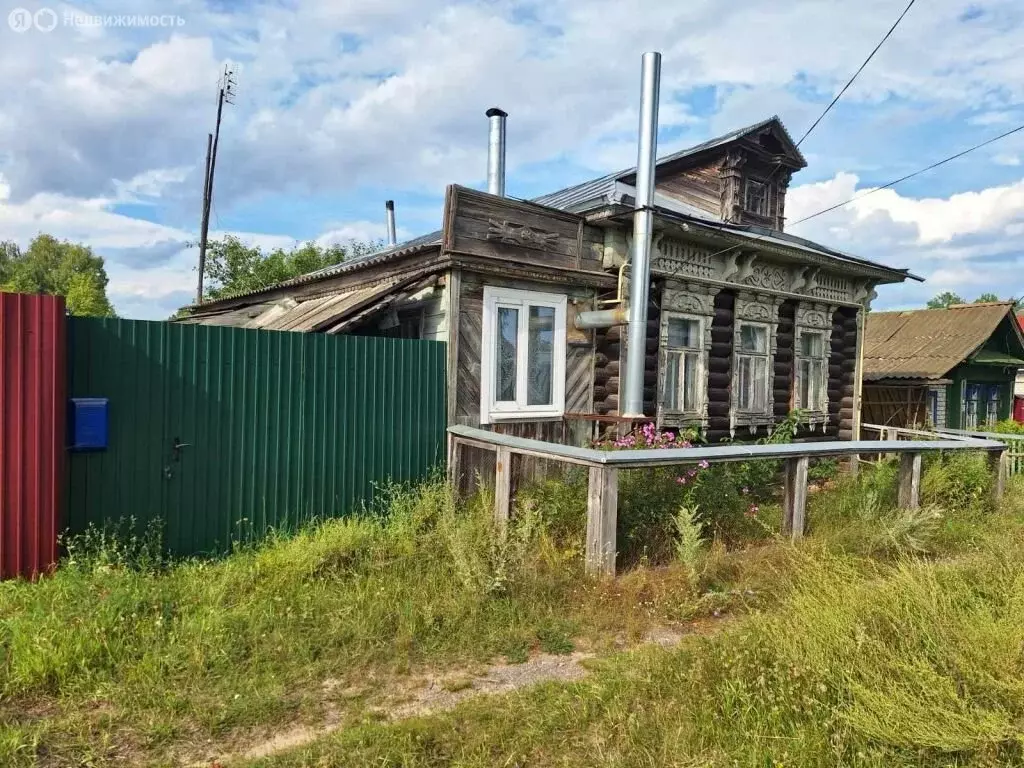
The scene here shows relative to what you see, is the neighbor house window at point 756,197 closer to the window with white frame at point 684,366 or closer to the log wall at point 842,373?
the log wall at point 842,373

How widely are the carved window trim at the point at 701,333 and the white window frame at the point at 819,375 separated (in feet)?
7.58

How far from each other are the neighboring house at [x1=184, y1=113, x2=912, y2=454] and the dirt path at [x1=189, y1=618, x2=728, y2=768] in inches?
130

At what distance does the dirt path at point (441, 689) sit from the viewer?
3072mm

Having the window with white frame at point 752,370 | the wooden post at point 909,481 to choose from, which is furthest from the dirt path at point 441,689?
the window with white frame at point 752,370

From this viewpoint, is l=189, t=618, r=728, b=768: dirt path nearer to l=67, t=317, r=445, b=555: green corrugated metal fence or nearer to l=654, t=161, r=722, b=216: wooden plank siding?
l=67, t=317, r=445, b=555: green corrugated metal fence

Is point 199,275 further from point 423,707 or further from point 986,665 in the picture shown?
point 986,665

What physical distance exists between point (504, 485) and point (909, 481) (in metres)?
4.44

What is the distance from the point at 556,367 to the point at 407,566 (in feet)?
11.1

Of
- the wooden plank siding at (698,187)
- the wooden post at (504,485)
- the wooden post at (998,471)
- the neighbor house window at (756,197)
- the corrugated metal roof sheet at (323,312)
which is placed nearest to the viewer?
the wooden post at (504,485)

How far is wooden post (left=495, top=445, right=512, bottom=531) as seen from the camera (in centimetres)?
582

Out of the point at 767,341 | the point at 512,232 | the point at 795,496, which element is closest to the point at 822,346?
the point at 767,341

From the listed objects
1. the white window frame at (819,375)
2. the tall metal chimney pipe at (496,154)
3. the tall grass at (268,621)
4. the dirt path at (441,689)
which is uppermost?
the tall metal chimney pipe at (496,154)

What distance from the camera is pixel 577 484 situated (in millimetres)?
6410

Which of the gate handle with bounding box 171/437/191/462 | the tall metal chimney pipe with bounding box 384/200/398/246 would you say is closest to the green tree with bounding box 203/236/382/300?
the tall metal chimney pipe with bounding box 384/200/398/246
